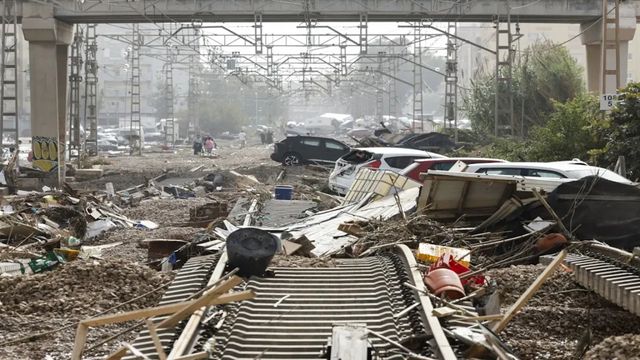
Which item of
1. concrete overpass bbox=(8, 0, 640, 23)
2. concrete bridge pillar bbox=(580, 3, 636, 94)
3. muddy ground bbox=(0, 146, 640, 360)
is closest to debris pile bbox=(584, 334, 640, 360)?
muddy ground bbox=(0, 146, 640, 360)

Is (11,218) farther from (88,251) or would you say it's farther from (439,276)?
(439,276)

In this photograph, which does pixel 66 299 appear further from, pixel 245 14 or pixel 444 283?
pixel 245 14

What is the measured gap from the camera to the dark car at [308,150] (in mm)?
44125

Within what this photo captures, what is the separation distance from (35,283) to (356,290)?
420cm

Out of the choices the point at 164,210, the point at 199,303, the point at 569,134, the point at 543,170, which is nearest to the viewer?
the point at 199,303

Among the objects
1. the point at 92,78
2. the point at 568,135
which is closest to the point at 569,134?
the point at 568,135

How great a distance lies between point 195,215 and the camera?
75.3ft

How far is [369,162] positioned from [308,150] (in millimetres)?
17460

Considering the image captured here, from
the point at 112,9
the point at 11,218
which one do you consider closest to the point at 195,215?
the point at 11,218

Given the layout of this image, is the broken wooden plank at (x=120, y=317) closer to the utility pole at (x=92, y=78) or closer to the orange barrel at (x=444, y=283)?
the orange barrel at (x=444, y=283)

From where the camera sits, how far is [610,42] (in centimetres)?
3941

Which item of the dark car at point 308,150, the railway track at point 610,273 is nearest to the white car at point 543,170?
the railway track at point 610,273

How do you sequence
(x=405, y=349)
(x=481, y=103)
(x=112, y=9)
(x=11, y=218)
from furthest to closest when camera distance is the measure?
(x=481, y=103), (x=112, y=9), (x=11, y=218), (x=405, y=349)

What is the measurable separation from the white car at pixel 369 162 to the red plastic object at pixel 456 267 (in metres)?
15.6
